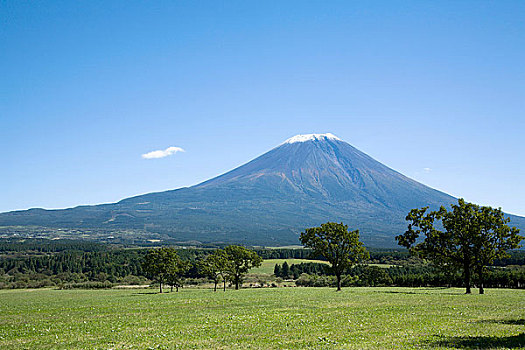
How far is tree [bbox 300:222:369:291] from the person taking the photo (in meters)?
49.8

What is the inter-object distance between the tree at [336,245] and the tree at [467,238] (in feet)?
30.2

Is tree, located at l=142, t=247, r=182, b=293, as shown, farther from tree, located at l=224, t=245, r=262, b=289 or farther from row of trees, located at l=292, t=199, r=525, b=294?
row of trees, located at l=292, t=199, r=525, b=294

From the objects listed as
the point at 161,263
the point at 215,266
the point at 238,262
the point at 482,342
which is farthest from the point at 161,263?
the point at 482,342

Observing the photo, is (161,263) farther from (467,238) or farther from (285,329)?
(285,329)

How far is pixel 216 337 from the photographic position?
1579 cm

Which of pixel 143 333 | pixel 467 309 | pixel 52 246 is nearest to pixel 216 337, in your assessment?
pixel 143 333

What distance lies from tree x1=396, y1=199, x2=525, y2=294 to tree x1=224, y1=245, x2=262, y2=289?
30.1m

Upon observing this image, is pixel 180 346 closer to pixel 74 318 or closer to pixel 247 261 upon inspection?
pixel 74 318

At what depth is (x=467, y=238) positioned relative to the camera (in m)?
39.4

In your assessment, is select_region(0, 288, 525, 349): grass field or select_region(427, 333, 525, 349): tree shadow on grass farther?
select_region(0, 288, 525, 349): grass field

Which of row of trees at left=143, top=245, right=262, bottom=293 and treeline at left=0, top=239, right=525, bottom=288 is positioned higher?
row of trees at left=143, top=245, right=262, bottom=293

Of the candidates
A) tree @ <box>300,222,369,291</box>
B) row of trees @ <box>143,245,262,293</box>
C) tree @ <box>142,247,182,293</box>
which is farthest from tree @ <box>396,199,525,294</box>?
tree @ <box>142,247,182,293</box>

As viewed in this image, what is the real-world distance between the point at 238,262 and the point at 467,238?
116 ft

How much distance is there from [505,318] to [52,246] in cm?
18650
